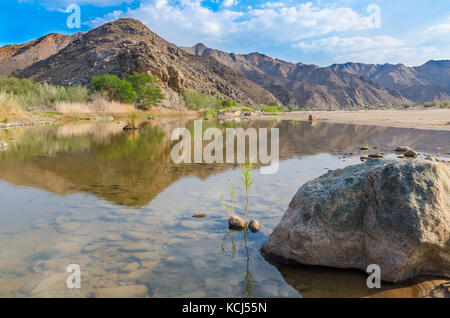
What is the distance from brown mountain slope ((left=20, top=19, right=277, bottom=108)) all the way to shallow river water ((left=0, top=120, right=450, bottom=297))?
5196cm

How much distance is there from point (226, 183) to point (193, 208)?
71.2 inches

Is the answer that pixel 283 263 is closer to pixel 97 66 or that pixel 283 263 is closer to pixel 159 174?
pixel 159 174

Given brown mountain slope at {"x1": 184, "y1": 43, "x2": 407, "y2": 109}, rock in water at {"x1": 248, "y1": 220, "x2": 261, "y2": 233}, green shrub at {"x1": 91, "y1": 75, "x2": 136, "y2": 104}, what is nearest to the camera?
rock in water at {"x1": 248, "y1": 220, "x2": 261, "y2": 233}

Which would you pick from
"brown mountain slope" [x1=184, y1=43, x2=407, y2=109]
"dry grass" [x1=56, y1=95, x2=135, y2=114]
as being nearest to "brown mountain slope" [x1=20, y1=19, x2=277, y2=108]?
"dry grass" [x1=56, y1=95, x2=135, y2=114]

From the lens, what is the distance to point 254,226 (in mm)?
4520

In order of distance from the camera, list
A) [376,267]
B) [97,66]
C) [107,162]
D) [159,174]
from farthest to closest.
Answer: [97,66]
[107,162]
[159,174]
[376,267]

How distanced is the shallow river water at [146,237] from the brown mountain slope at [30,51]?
169 m

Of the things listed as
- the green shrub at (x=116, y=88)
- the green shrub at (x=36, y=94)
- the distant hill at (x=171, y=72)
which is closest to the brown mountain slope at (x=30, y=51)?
the distant hill at (x=171, y=72)

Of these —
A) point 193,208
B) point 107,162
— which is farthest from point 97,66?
point 193,208

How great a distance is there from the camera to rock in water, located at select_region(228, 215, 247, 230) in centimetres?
452

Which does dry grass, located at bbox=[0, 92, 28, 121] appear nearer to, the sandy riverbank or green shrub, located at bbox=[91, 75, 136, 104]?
green shrub, located at bbox=[91, 75, 136, 104]

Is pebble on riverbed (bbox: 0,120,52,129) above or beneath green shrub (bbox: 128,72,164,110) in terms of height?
beneath

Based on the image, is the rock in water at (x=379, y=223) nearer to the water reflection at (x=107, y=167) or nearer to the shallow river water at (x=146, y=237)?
the shallow river water at (x=146, y=237)

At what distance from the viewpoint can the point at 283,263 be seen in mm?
3588
